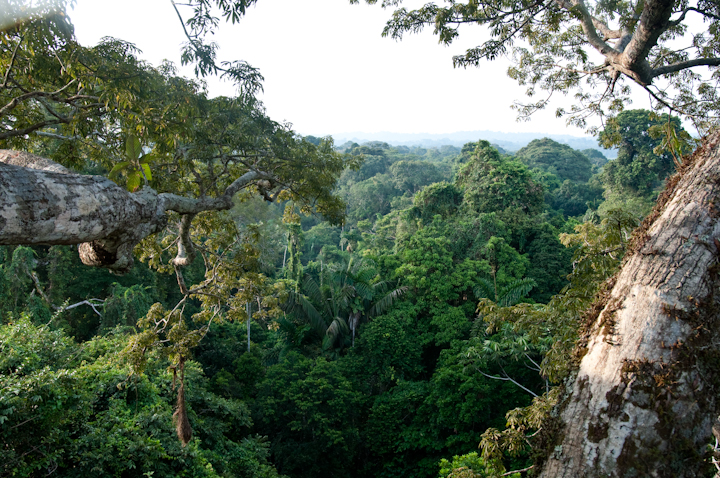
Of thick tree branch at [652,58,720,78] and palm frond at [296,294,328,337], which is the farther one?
palm frond at [296,294,328,337]

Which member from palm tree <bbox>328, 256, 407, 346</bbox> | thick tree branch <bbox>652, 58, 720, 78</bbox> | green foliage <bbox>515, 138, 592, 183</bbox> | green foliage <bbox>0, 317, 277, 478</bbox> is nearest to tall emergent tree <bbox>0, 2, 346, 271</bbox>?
green foliage <bbox>0, 317, 277, 478</bbox>

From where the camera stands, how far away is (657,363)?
1.64 meters

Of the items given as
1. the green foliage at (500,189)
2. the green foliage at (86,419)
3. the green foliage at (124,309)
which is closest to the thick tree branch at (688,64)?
the green foliage at (86,419)

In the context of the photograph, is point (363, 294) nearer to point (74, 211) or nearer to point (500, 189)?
point (500, 189)

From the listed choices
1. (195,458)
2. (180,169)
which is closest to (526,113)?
(180,169)

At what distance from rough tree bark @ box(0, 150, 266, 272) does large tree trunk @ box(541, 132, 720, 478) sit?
7.48 feet

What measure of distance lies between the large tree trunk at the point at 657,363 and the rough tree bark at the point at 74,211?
7.48ft

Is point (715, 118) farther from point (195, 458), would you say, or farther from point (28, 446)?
point (28, 446)

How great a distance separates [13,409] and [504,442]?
15.6 feet

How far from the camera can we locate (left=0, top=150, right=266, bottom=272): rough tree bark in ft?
4.50

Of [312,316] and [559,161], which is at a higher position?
[559,161]

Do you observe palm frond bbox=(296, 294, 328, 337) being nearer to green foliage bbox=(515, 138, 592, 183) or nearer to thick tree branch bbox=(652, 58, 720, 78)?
thick tree branch bbox=(652, 58, 720, 78)

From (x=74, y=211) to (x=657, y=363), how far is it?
2509 mm

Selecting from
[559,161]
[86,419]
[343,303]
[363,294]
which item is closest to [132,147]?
[86,419]
